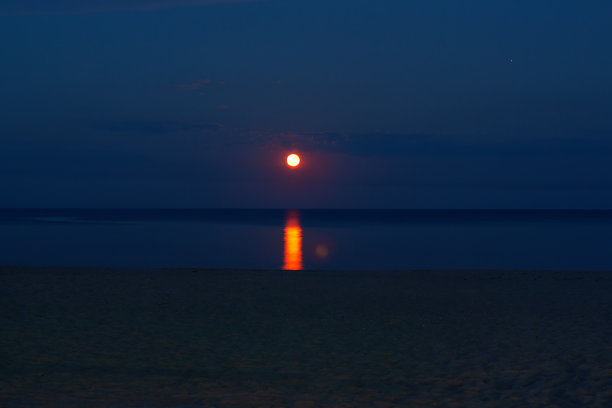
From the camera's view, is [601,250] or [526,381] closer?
[526,381]

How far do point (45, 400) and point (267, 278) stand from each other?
12798mm

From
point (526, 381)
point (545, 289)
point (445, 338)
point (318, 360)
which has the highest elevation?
point (545, 289)

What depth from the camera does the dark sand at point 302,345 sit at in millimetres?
7281

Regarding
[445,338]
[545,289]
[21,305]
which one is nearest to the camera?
[445,338]

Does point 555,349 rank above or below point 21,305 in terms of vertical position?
below

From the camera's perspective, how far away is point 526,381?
7852 millimetres

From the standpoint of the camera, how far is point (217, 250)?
1693 inches

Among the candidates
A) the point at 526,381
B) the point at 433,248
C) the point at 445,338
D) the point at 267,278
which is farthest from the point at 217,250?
the point at 526,381

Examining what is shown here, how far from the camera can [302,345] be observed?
9.97m

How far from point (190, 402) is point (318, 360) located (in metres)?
2.61

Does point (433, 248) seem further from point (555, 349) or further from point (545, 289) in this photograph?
point (555, 349)

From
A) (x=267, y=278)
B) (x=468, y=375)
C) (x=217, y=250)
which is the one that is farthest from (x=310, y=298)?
(x=217, y=250)

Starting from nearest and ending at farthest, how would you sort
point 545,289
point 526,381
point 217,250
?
point 526,381, point 545,289, point 217,250

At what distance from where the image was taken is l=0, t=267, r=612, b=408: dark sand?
728 centimetres
